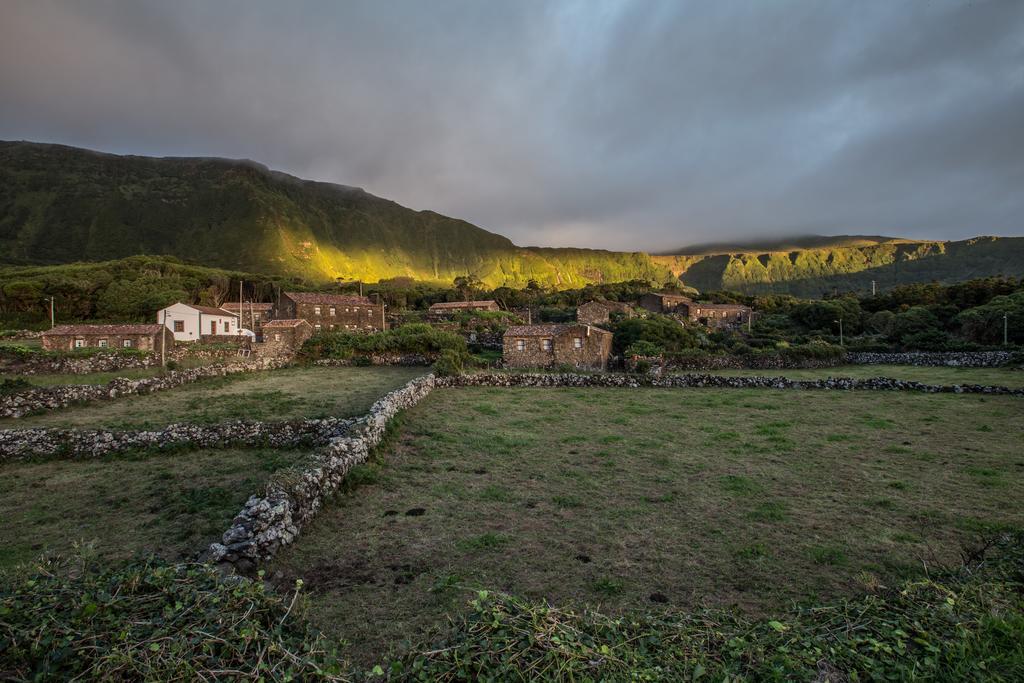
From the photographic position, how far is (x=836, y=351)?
119 ft

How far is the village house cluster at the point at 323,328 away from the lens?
33.8 meters

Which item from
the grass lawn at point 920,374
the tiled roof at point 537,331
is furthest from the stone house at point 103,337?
the grass lawn at point 920,374

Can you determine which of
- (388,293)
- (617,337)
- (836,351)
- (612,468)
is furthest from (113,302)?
(836,351)

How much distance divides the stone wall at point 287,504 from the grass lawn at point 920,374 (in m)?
25.9

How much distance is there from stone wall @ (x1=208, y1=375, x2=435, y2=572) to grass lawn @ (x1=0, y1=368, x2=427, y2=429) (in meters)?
5.79

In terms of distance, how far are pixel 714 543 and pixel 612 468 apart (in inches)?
149

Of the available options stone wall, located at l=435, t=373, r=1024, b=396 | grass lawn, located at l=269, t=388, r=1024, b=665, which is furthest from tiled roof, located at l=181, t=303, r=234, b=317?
grass lawn, located at l=269, t=388, r=1024, b=665

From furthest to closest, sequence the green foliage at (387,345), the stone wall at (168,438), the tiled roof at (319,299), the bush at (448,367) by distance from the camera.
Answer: the tiled roof at (319,299) < the green foliage at (387,345) < the bush at (448,367) < the stone wall at (168,438)

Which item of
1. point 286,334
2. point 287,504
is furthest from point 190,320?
→ point 287,504

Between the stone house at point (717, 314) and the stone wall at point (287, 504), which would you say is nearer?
the stone wall at point (287, 504)

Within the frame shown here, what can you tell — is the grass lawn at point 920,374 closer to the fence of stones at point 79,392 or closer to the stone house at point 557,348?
the stone house at point 557,348

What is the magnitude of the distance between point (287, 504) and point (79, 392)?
708 inches

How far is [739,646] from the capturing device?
349cm

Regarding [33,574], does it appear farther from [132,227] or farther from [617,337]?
[132,227]
